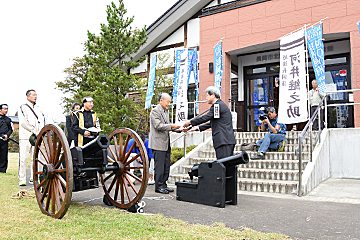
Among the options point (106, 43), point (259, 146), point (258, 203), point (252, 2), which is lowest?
point (258, 203)

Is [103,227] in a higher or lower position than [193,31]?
lower

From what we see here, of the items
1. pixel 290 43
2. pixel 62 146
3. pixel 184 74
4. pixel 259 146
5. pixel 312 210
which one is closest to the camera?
→ pixel 62 146

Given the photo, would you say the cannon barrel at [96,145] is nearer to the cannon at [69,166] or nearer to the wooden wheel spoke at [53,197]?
the cannon at [69,166]

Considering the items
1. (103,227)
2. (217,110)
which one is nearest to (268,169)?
(217,110)

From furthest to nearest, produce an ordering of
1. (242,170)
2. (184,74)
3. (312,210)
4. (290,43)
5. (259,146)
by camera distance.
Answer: (184,74) < (290,43) < (259,146) < (242,170) < (312,210)

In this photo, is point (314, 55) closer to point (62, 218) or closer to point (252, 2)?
point (252, 2)

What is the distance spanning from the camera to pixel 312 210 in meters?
4.16

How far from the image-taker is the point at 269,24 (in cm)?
1151

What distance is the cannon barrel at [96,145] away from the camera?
143 inches

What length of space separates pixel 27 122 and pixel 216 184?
13.8ft

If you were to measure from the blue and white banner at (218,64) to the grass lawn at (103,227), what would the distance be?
8.37m

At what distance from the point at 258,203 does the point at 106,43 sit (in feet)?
36.4

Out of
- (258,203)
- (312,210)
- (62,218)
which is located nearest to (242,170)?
(258,203)

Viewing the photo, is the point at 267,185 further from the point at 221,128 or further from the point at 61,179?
the point at 61,179
